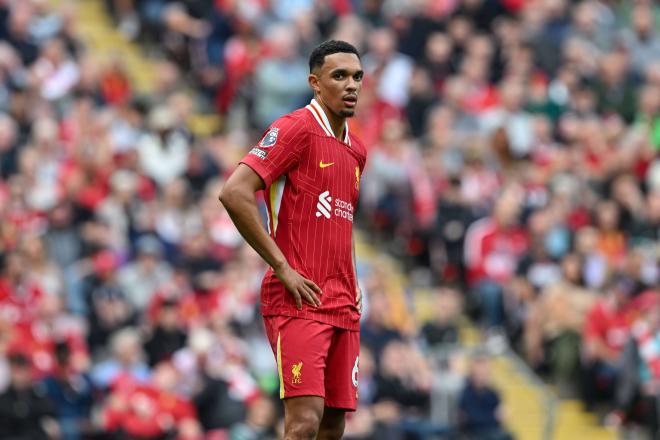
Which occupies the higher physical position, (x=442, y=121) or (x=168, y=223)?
(x=442, y=121)

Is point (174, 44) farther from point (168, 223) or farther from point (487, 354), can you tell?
point (487, 354)

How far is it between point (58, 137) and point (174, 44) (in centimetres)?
339

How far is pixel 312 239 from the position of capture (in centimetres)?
873

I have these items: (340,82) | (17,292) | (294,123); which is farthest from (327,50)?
(17,292)

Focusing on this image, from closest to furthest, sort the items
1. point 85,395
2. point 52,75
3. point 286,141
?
point 286,141
point 85,395
point 52,75

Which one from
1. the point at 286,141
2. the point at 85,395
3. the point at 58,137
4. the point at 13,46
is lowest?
the point at 85,395

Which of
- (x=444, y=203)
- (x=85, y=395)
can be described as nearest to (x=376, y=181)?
(x=444, y=203)

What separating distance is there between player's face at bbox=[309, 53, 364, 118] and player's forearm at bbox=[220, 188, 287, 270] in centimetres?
75

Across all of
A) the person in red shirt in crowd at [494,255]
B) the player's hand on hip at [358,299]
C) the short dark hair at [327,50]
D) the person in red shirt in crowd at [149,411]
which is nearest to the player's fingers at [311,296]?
the player's hand on hip at [358,299]

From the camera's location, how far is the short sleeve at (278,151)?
8.54 metres

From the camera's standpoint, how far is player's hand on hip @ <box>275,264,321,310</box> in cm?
852

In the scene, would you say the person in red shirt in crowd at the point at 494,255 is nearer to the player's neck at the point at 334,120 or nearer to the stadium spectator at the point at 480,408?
the stadium spectator at the point at 480,408

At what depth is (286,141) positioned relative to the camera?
28.2ft

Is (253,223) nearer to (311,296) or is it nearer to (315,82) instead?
(311,296)
